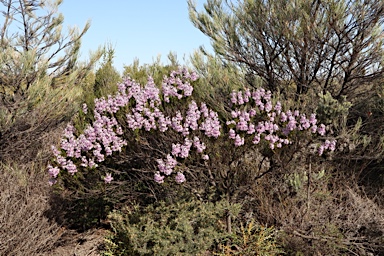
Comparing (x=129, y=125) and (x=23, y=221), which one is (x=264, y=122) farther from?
(x=23, y=221)

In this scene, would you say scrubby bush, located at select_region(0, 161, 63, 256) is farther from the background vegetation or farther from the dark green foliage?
the dark green foliage

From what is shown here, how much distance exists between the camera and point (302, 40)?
503 centimetres

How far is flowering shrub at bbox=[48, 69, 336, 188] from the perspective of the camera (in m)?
3.94

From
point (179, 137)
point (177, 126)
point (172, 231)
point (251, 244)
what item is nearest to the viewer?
point (172, 231)

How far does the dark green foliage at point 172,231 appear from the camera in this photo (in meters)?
3.69

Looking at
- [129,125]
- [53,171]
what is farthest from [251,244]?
[53,171]

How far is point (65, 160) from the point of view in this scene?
161 inches

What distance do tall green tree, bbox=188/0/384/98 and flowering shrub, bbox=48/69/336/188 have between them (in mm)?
1144

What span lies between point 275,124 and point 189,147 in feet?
2.98

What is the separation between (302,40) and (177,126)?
219 cm

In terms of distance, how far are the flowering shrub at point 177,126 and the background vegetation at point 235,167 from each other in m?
0.13

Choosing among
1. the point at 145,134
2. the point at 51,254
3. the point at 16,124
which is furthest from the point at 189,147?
the point at 16,124

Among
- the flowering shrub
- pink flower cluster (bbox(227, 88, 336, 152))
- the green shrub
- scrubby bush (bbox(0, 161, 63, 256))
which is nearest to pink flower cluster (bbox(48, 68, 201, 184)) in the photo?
the flowering shrub

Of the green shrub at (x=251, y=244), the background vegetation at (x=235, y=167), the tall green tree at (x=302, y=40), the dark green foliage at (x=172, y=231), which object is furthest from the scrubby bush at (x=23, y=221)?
Result: the tall green tree at (x=302, y=40)
